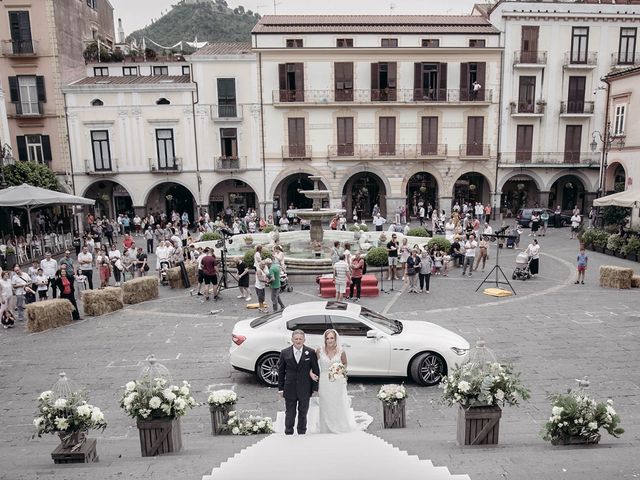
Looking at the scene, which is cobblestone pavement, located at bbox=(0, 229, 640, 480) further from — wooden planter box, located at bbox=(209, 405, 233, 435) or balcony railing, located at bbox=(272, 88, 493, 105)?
balcony railing, located at bbox=(272, 88, 493, 105)

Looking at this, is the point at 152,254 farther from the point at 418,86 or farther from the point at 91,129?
the point at 418,86

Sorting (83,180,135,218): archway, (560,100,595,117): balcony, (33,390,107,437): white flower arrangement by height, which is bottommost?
(33,390,107,437): white flower arrangement

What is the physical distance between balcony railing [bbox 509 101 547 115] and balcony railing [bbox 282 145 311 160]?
580 inches

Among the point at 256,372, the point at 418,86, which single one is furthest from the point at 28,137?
the point at 256,372

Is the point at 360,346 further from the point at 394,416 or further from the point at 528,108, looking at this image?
the point at 528,108

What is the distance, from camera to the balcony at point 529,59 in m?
34.4

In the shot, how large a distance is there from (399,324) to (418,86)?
28435 mm

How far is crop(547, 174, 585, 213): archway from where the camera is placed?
1512 inches

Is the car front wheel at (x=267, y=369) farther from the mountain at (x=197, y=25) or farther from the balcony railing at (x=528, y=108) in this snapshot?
the mountain at (x=197, y=25)

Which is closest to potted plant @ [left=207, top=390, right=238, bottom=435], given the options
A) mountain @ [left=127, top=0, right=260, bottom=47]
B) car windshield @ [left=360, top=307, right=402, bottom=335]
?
car windshield @ [left=360, top=307, right=402, bottom=335]

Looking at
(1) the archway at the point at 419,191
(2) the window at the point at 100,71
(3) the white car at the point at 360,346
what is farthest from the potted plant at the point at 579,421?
(2) the window at the point at 100,71

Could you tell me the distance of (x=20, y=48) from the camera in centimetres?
3250

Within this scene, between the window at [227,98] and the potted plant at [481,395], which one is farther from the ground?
the window at [227,98]

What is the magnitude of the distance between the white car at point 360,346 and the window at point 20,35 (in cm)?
3242
